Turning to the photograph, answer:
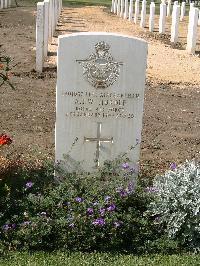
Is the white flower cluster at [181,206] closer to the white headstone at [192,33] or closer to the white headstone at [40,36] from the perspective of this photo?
the white headstone at [40,36]

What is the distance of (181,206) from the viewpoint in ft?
16.5

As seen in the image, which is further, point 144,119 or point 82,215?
point 144,119

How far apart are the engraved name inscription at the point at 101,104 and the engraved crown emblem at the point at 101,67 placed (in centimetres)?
12

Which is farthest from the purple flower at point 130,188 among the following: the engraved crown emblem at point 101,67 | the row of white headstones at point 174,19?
the row of white headstones at point 174,19

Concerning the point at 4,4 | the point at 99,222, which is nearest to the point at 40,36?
the point at 99,222

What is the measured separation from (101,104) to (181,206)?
4.40 ft

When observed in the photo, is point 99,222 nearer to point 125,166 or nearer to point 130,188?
point 130,188

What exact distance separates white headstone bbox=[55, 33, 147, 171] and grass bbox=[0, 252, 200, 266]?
1304 mm

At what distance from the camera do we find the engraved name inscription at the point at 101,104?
5.72 m

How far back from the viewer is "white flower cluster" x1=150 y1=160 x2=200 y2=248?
500 centimetres

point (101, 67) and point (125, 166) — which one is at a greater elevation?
point (101, 67)

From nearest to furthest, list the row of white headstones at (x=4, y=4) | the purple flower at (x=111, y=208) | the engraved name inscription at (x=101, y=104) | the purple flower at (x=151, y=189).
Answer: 1. the purple flower at (x=111, y=208)
2. the purple flower at (x=151, y=189)
3. the engraved name inscription at (x=101, y=104)
4. the row of white headstones at (x=4, y=4)

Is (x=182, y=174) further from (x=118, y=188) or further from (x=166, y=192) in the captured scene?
(x=118, y=188)

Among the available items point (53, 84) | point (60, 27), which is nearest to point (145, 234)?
point (53, 84)
